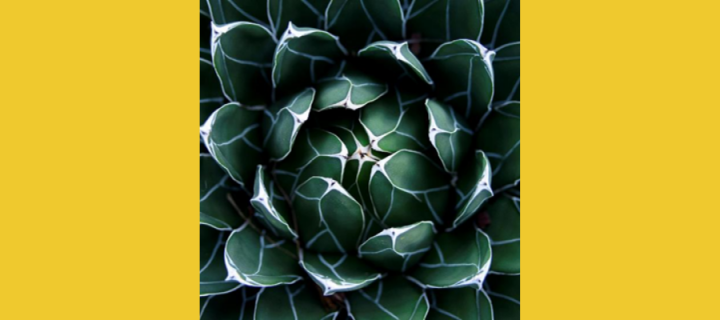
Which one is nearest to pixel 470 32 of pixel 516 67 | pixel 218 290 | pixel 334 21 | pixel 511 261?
pixel 516 67

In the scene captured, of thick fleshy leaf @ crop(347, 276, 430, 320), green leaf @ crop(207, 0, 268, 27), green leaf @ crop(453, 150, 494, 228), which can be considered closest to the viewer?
green leaf @ crop(453, 150, 494, 228)

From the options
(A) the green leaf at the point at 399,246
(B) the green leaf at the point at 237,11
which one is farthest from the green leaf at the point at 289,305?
(B) the green leaf at the point at 237,11

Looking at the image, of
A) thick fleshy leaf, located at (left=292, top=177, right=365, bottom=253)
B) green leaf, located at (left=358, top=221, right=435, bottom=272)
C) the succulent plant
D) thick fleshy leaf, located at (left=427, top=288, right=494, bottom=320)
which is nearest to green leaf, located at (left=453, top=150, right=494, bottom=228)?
the succulent plant

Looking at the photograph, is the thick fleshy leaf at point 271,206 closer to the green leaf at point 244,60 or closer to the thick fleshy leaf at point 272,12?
the green leaf at point 244,60

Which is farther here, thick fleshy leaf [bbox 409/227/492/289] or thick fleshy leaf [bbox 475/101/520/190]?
thick fleshy leaf [bbox 475/101/520/190]

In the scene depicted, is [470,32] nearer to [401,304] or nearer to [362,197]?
[362,197]

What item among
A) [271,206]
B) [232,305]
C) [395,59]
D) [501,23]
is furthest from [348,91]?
[232,305]

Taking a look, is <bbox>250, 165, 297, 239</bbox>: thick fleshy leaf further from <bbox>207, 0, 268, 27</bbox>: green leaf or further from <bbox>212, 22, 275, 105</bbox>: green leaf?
<bbox>207, 0, 268, 27</bbox>: green leaf
